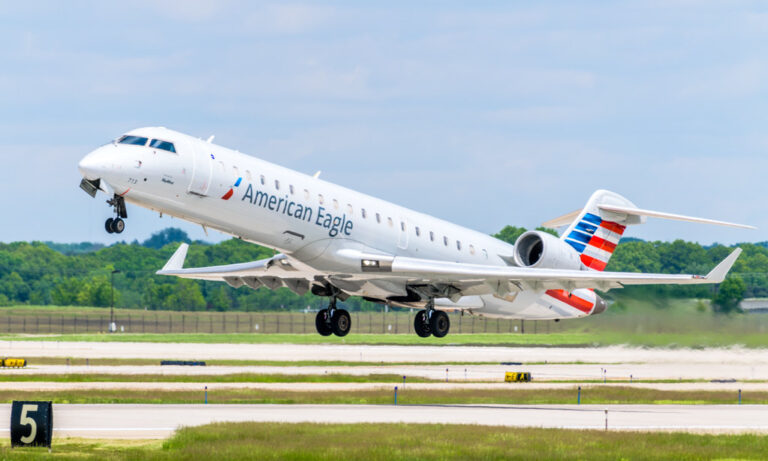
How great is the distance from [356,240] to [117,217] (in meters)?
7.10

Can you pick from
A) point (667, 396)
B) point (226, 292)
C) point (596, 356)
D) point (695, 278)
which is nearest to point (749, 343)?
point (667, 396)

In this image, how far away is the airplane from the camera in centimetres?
2786

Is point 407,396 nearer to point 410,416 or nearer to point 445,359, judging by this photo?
point 410,416

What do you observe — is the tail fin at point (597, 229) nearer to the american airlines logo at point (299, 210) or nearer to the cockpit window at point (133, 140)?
the american airlines logo at point (299, 210)

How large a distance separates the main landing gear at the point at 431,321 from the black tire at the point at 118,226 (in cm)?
1035

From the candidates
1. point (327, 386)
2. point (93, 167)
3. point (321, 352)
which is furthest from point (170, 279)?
point (93, 167)

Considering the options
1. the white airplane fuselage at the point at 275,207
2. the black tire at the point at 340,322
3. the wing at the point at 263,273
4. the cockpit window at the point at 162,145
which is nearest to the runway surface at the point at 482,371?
the wing at the point at 263,273

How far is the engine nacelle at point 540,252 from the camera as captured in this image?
3634cm

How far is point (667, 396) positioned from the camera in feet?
133

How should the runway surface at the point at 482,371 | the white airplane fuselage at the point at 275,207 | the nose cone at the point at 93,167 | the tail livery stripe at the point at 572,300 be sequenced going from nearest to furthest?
the nose cone at the point at 93,167
the white airplane fuselage at the point at 275,207
the tail livery stripe at the point at 572,300
the runway surface at the point at 482,371

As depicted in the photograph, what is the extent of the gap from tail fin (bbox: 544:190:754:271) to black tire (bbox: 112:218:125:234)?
53.5 ft

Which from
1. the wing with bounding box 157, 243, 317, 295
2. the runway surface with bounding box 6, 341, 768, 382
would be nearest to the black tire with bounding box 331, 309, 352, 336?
the wing with bounding box 157, 243, 317, 295

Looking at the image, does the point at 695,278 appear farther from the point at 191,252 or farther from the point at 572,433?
the point at 191,252

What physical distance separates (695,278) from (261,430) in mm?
12464
